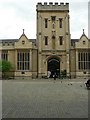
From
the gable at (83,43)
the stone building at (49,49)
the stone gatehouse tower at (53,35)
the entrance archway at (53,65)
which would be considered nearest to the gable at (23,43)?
the stone building at (49,49)

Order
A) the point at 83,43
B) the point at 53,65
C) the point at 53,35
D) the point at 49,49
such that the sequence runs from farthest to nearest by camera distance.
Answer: the point at 53,65
the point at 53,35
the point at 83,43
the point at 49,49

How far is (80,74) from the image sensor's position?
215ft

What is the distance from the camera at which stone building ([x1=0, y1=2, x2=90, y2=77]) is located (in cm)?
6625

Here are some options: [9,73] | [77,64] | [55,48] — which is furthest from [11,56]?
[77,64]

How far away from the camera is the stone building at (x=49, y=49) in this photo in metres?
66.2

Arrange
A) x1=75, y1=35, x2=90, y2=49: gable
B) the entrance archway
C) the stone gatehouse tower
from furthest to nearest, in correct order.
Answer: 1. the entrance archway
2. x1=75, y1=35, x2=90, y2=49: gable
3. the stone gatehouse tower

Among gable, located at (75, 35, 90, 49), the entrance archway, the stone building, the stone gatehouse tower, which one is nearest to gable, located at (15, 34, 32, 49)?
the stone building

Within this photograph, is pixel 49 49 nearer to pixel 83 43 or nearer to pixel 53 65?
pixel 53 65

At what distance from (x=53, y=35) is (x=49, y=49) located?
349 centimetres

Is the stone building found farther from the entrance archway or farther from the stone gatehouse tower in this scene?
the entrance archway

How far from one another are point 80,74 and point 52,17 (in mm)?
14935

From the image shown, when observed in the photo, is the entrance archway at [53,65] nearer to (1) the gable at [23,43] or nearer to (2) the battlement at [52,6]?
(1) the gable at [23,43]

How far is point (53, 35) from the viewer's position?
68125mm

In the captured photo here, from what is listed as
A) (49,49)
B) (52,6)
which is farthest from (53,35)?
(52,6)
